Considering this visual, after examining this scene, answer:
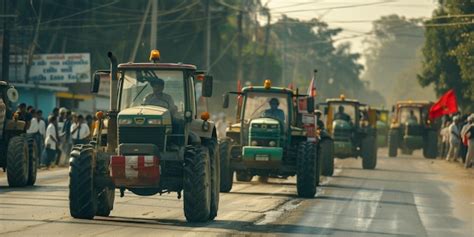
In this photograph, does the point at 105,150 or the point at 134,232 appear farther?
the point at 105,150

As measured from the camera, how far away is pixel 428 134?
54781mm

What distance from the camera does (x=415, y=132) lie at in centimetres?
5544

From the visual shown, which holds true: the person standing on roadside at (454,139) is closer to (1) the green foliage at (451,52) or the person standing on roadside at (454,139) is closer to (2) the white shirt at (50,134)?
(1) the green foliage at (451,52)

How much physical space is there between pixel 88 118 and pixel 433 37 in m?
29.9

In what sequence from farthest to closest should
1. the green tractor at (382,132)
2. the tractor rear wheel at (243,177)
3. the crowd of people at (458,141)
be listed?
the green tractor at (382,132) → the crowd of people at (458,141) → the tractor rear wheel at (243,177)

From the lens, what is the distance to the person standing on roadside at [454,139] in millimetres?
49750

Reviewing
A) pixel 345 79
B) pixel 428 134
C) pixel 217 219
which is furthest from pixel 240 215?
pixel 345 79

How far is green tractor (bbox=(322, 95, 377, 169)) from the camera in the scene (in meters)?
40.8

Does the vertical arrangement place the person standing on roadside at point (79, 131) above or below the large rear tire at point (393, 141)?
above

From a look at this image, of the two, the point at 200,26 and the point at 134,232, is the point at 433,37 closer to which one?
the point at 200,26

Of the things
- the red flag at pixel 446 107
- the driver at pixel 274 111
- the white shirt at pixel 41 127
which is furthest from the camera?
the red flag at pixel 446 107

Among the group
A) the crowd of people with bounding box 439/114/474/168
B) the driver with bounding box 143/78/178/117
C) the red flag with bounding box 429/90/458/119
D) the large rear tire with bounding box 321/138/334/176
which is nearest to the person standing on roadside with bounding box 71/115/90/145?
the large rear tire with bounding box 321/138/334/176

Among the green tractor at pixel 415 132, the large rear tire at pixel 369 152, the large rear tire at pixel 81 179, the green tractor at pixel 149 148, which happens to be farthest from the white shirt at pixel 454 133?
the large rear tire at pixel 81 179

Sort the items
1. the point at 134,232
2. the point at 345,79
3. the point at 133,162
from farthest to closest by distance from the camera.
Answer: the point at 345,79, the point at 133,162, the point at 134,232
